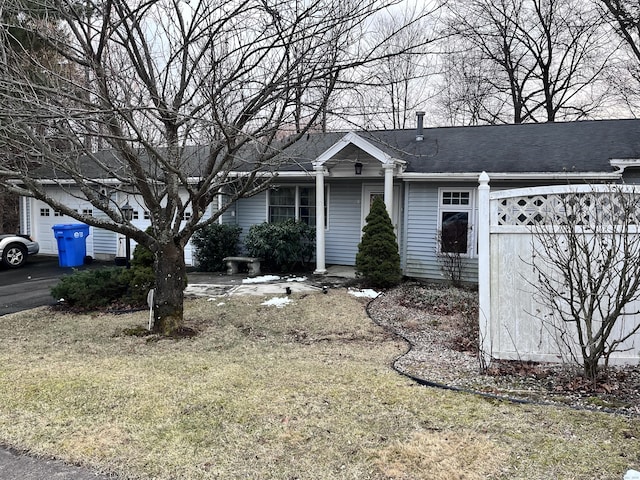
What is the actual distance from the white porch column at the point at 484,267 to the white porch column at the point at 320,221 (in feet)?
20.6

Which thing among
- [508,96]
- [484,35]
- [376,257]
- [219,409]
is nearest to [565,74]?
[508,96]

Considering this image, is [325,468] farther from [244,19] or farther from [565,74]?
[565,74]

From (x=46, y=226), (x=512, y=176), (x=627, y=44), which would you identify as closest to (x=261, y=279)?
(x=512, y=176)

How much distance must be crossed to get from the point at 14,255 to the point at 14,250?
0.46 ft

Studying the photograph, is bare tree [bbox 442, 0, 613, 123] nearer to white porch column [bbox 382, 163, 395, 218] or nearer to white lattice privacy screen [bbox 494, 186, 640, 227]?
white porch column [bbox 382, 163, 395, 218]

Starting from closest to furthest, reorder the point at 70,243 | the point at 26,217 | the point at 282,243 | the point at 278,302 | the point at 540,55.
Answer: the point at 278,302 < the point at 282,243 < the point at 70,243 < the point at 26,217 < the point at 540,55

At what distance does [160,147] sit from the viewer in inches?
283

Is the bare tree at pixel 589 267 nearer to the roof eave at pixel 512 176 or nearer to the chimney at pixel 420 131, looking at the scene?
the roof eave at pixel 512 176

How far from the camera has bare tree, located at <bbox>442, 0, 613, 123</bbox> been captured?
20750mm

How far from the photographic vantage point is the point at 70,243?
45.1 feet

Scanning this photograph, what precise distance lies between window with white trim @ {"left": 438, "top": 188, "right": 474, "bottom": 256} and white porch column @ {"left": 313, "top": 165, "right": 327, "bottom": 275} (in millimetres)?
2650

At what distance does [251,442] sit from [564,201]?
3513 millimetres

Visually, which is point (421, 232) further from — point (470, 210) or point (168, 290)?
point (168, 290)

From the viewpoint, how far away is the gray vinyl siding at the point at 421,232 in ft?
35.8
